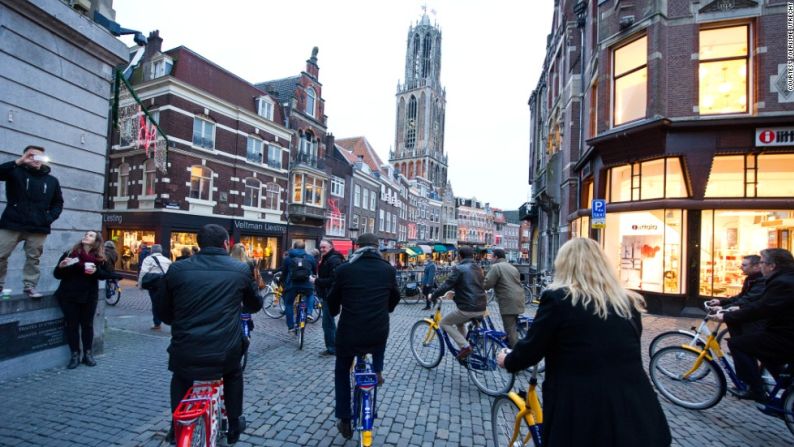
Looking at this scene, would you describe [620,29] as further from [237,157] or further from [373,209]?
[373,209]

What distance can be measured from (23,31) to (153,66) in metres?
18.5

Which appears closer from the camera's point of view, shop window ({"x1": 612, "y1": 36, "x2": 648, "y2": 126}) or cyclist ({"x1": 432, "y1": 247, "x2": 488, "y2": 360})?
cyclist ({"x1": 432, "y1": 247, "x2": 488, "y2": 360})

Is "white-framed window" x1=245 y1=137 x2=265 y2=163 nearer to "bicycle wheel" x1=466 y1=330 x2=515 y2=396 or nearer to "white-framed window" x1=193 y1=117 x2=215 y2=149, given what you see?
"white-framed window" x1=193 y1=117 x2=215 y2=149

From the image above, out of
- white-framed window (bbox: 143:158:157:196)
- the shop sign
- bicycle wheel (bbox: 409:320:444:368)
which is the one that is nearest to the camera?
bicycle wheel (bbox: 409:320:444:368)

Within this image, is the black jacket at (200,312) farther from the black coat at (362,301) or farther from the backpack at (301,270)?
the backpack at (301,270)

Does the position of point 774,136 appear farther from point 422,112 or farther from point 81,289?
point 422,112

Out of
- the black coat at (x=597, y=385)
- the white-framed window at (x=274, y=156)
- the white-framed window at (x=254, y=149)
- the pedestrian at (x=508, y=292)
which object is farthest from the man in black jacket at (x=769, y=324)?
the white-framed window at (x=274, y=156)

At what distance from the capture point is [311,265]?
8.08 meters

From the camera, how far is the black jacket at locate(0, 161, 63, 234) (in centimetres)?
488

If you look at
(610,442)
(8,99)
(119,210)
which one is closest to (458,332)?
(610,442)

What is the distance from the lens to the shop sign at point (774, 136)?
418 inches

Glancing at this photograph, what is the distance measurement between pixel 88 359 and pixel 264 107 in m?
22.7

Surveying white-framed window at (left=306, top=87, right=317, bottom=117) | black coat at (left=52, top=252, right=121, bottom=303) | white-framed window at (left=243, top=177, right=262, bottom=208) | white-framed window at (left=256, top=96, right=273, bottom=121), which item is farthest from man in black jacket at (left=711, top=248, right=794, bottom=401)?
white-framed window at (left=306, top=87, right=317, bottom=117)

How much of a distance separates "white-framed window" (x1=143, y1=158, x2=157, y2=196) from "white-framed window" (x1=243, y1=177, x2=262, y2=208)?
5.09 m
